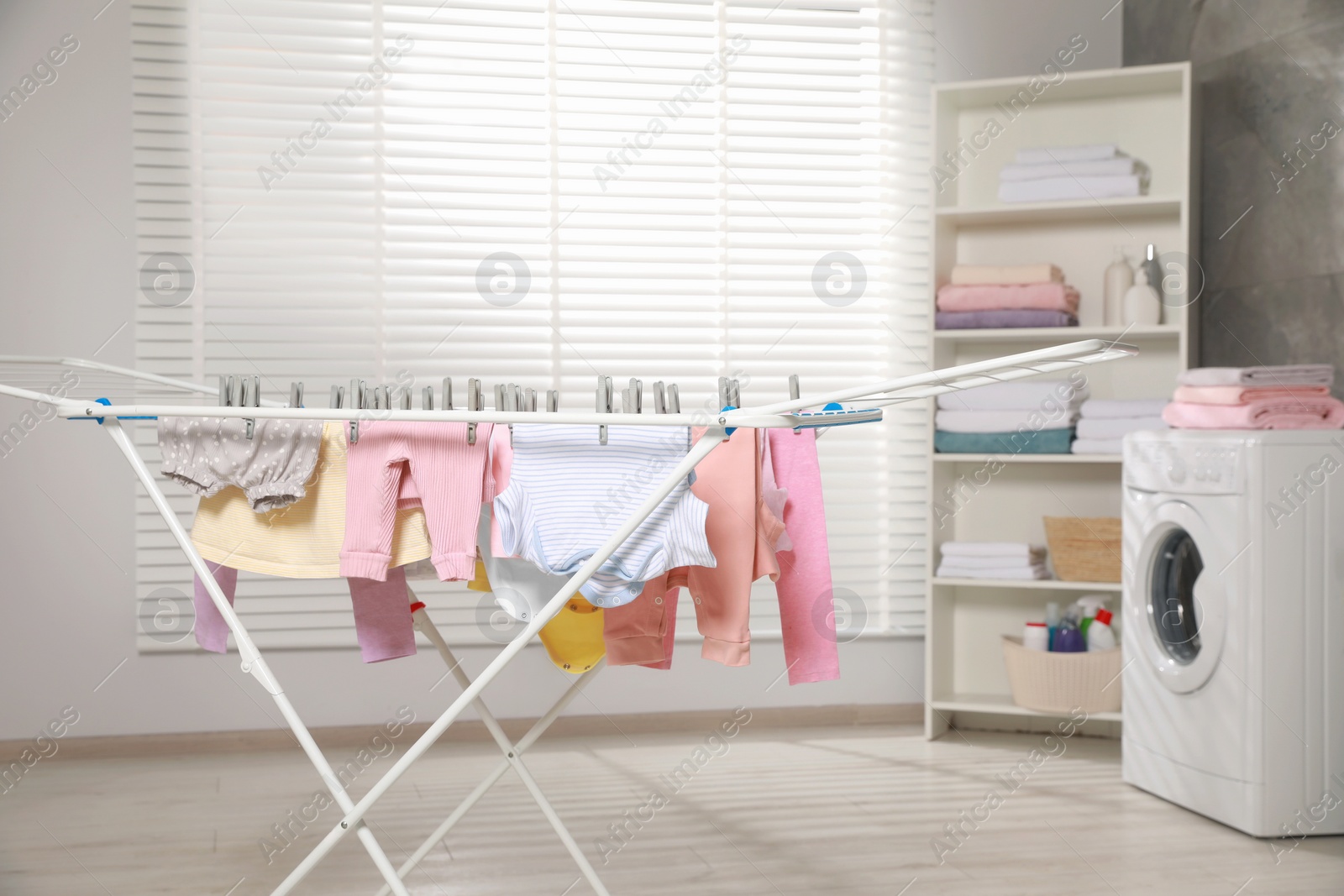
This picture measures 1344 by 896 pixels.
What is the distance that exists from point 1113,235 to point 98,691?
3405 millimetres

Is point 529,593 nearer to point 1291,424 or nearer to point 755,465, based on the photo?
point 755,465

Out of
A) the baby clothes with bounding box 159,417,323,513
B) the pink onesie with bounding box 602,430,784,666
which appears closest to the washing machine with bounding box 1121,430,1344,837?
the pink onesie with bounding box 602,430,784,666

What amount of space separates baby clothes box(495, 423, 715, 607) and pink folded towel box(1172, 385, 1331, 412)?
168 cm

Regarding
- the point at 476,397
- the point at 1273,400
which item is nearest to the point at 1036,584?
the point at 1273,400

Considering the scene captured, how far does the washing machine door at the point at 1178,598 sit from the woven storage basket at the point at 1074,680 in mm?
335

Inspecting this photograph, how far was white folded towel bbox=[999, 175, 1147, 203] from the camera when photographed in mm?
3174

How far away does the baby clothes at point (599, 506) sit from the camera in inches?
60.6

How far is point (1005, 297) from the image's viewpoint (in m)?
3.21

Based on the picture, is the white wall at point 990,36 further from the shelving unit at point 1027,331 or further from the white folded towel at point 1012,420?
the white folded towel at point 1012,420

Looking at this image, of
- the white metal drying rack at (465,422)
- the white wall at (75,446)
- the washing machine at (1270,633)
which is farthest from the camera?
the white wall at (75,446)

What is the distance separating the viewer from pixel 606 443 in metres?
1.60

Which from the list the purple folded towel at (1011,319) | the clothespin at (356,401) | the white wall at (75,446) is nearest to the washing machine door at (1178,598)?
the purple folded towel at (1011,319)

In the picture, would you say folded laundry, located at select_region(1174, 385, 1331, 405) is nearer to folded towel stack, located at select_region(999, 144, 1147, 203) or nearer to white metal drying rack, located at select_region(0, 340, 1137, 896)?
folded towel stack, located at select_region(999, 144, 1147, 203)

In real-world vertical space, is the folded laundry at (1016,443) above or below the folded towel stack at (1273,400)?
below
